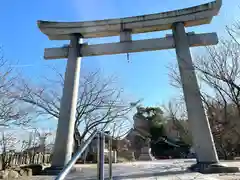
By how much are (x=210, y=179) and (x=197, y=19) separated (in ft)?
15.4

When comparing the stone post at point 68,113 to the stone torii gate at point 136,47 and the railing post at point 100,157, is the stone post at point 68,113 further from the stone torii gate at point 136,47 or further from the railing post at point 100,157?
the railing post at point 100,157

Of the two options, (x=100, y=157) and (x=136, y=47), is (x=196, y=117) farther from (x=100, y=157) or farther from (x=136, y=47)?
(x=100, y=157)

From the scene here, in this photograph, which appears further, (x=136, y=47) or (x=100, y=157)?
(x=136, y=47)

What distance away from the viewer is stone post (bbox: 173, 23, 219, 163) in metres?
5.52

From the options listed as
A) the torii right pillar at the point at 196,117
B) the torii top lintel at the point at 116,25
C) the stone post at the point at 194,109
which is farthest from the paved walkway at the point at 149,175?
the torii top lintel at the point at 116,25

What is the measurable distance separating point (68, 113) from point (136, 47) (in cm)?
295

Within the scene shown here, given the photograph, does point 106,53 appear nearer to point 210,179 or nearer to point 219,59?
point 219,59

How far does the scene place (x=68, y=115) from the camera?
20.6 feet

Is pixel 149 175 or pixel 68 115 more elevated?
pixel 68 115

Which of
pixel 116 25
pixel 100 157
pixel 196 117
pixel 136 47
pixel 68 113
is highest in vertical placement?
pixel 116 25

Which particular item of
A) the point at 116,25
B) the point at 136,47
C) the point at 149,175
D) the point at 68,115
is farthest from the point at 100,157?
the point at 116,25

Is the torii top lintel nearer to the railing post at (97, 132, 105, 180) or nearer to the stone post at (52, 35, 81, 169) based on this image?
the stone post at (52, 35, 81, 169)

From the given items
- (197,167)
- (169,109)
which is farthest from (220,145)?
(197,167)

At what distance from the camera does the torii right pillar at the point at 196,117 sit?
17.7 ft
